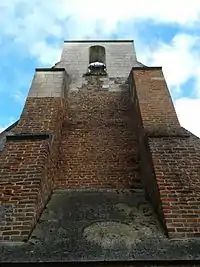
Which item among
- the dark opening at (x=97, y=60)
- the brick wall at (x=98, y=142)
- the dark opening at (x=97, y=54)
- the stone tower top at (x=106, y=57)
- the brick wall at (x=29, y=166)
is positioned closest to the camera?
the brick wall at (x=29, y=166)

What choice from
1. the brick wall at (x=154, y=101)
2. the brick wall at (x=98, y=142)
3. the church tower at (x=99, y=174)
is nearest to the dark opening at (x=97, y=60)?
the church tower at (x=99, y=174)

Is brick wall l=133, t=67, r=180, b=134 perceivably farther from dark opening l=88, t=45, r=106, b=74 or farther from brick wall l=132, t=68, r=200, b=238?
dark opening l=88, t=45, r=106, b=74

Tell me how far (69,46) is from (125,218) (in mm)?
8127

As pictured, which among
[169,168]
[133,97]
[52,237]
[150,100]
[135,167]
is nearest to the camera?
[52,237]

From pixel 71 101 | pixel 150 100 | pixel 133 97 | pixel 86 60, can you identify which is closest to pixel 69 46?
pixel 86 60

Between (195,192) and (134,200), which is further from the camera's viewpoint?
(134,200)

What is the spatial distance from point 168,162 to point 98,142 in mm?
2191

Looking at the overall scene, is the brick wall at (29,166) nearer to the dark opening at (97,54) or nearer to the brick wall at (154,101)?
the brick wall at (154,101)

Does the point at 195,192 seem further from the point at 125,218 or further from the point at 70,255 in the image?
the point at 70,255

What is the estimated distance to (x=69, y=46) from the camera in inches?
468

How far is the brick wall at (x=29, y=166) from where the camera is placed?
15.4 ft

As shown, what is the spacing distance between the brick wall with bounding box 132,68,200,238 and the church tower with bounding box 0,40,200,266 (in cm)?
2

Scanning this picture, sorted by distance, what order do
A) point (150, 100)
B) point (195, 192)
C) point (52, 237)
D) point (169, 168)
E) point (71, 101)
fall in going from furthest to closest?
point (71, 101) < point (150, 100) < point (169, 168) < point (195, 192) < point (52, 237)

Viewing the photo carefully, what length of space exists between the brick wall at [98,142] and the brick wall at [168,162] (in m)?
0.45
